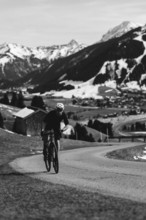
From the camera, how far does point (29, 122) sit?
12925cm

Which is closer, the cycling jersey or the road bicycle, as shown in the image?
the cycling jersey

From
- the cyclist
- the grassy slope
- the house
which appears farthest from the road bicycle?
the house

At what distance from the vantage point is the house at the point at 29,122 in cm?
13000

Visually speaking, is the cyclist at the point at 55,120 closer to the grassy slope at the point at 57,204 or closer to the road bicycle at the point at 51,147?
the road bicycle at the point at 51,147

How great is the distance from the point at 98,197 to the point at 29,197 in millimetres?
1976

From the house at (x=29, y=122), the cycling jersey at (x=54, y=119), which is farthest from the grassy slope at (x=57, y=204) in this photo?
the house at (x=29, y=122)

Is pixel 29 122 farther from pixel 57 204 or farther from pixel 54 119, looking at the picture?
pixel 57 204

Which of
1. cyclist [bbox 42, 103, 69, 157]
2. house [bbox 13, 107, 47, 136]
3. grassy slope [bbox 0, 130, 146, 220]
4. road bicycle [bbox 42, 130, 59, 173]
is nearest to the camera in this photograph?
grassy slope [bbox 0, 130, 146, 220]

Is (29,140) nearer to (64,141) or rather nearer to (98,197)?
(64,141)

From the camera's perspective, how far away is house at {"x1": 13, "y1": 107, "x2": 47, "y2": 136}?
130 meters

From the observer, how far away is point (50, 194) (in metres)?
14.9

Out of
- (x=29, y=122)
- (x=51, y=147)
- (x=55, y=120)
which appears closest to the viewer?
(x=55, y=120)

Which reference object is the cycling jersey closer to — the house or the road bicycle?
the road bicycle

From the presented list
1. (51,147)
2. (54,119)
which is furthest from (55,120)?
(51,147)
